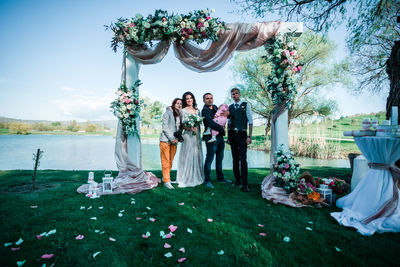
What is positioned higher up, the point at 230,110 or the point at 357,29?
the point at 357,29

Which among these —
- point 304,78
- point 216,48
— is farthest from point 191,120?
point 304,78

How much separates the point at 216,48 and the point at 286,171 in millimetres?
2909

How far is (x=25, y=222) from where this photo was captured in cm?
272

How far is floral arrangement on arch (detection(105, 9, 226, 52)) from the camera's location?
4320 mm

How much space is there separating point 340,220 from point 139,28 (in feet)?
16.3

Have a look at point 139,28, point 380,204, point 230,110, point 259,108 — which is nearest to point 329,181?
point 380,204

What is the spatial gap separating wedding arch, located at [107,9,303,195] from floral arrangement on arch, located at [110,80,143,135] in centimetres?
3

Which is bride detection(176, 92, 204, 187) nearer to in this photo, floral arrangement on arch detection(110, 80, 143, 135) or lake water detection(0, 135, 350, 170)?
floral arrangement on arch detection(110, 80, 143, 135)

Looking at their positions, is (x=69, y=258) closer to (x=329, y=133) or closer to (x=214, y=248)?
(x=214, y=248)

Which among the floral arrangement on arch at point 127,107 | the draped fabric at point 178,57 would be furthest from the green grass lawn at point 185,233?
the floral arrangement on arch at point 127,107

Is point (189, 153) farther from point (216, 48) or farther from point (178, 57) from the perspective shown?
point (216, 48)

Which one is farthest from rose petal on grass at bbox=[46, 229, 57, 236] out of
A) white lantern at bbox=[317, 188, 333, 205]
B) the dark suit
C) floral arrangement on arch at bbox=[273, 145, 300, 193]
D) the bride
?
white lantern at bbox=[317, 188, 333, 205]

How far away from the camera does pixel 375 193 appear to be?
→ 288 centimetres

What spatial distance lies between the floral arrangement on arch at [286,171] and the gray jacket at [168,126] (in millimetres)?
2236
